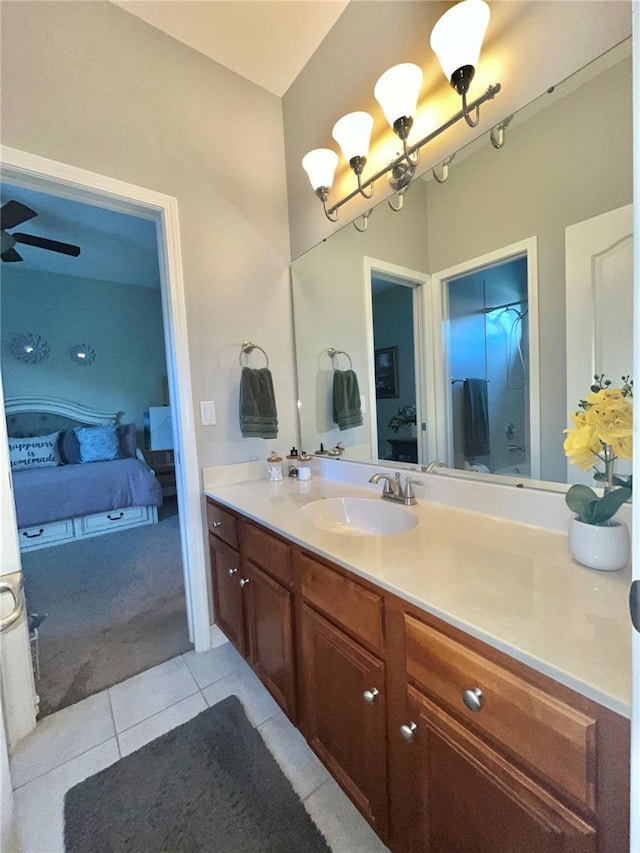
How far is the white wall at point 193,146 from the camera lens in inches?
52.7

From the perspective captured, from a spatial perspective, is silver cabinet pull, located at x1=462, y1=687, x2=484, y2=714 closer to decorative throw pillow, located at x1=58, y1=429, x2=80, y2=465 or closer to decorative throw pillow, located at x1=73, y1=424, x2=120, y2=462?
decorative throw pillow, located at x1=73, y1=424, x2=120, y2=462

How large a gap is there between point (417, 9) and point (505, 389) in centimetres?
141

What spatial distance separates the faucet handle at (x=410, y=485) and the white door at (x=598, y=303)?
0.49 metres

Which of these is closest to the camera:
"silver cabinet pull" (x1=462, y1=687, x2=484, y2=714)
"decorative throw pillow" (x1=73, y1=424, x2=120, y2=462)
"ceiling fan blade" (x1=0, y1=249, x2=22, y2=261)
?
"silver cabinet pull" (x1=462, y1=687, x2=484, y2=714)

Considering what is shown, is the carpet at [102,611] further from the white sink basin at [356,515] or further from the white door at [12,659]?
the white sink basin at [356,515]

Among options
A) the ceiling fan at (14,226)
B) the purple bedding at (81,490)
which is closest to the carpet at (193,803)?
the purple bedding at (81,490)

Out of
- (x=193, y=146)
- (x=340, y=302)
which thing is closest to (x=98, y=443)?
(x=193, y=146)

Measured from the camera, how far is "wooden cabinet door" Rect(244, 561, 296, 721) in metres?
1.16

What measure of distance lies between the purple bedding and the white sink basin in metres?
2.97

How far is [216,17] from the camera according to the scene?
1.51m

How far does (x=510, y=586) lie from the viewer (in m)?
0.72

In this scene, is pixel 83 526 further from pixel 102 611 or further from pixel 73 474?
pixel 102 611

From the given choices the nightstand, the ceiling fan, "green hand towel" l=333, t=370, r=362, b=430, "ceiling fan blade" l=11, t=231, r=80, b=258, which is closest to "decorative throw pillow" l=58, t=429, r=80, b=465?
the nightstand

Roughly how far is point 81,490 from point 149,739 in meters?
2.69
